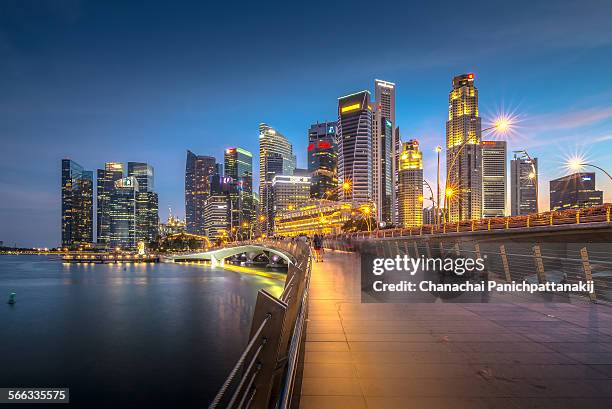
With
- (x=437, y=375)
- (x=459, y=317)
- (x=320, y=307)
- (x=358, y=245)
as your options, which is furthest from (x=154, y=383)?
(x=358, y=245)

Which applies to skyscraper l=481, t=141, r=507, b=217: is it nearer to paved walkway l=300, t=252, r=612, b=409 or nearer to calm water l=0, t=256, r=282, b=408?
calm water l=0, t=256, r=282, b=408

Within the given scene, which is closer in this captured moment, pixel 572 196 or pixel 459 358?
pixel 459 358

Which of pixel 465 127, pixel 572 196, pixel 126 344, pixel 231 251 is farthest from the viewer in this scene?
pixel 465 127

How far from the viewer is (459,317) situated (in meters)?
9.23

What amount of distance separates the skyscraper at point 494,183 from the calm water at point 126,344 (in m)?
113

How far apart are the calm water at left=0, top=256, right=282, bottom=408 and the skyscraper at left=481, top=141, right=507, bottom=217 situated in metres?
113

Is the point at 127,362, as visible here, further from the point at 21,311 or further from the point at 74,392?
the point at 21,311

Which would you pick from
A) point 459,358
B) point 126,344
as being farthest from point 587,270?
point 126,344

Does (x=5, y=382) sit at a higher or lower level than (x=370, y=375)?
lower

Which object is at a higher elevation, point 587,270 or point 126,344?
point 587,270

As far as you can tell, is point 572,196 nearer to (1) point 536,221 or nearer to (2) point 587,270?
(1) point 536,221

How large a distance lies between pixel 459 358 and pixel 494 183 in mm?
163251

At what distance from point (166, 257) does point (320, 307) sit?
186 meters

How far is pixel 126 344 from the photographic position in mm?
34625
